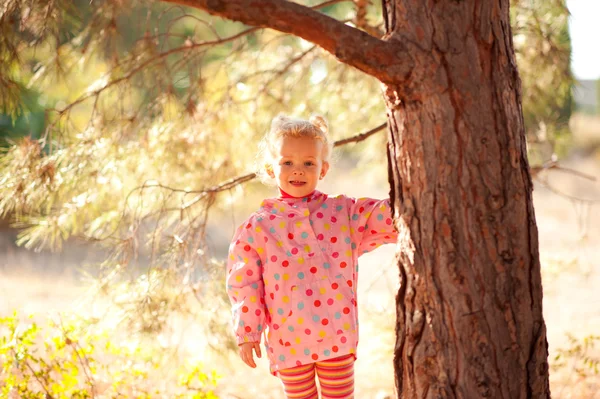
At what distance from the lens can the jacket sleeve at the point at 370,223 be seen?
1950mm

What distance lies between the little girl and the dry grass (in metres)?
0.21

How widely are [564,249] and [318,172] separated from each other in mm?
7043

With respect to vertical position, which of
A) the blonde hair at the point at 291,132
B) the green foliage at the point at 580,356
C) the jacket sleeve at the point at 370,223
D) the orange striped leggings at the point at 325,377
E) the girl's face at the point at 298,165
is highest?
the blonde hair at the point at 291,132

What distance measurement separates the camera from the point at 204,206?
288cm

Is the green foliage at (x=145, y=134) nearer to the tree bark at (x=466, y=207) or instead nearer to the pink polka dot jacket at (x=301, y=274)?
the pink polka dot jacket at (x=301, y=274)

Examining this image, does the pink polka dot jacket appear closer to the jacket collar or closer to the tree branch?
the jacket collar

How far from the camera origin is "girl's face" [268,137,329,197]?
200 cm

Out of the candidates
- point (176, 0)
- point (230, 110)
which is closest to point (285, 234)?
point (176, 0)

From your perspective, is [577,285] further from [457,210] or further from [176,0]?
[176,0]

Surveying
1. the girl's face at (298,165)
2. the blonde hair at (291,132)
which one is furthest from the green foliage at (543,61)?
the girl's face at (298,165)

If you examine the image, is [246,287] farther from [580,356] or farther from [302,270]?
[580,356]

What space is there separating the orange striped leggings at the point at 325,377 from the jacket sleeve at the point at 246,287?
6.3 inches

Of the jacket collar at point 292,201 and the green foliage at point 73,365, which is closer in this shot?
the jacket collar at point 292,201

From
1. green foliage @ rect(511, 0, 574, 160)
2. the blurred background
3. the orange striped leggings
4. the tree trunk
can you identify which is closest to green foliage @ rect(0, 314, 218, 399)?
the blurred background
